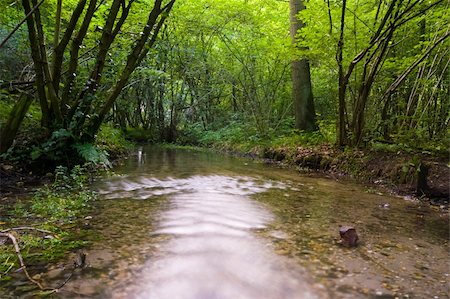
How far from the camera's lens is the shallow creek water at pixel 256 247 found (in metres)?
2.33

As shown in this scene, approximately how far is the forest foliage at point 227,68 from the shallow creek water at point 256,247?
73.2 inches

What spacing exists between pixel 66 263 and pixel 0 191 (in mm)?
2526

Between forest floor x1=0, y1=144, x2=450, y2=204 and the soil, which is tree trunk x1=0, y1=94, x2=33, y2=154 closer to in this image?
forest floor x1=0, y1=144, x2=450, y2=204

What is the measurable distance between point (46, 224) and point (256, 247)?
1.79m

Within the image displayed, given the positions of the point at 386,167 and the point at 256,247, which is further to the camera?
the point at 386,167

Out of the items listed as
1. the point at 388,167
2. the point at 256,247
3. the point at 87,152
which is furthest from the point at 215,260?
the point at 388,167

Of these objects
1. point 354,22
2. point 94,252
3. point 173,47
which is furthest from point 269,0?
point 94,252

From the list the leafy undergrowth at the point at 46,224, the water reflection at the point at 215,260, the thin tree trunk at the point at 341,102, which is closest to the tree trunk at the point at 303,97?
the thin tree trunk at the point at 341,102

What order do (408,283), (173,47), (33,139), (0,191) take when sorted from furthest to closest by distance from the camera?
1. (173,47)
2. (33,139)
3. (0,191)
4. (408,283)

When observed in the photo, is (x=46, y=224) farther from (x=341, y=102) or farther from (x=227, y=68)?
(x=227, y=68)

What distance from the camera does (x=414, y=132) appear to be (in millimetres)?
6426

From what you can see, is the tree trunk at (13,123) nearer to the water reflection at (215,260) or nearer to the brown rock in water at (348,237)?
the water reflection at (215,260)

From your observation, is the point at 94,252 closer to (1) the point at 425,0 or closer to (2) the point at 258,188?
(2) the point at 258,188

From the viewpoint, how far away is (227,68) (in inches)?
590
